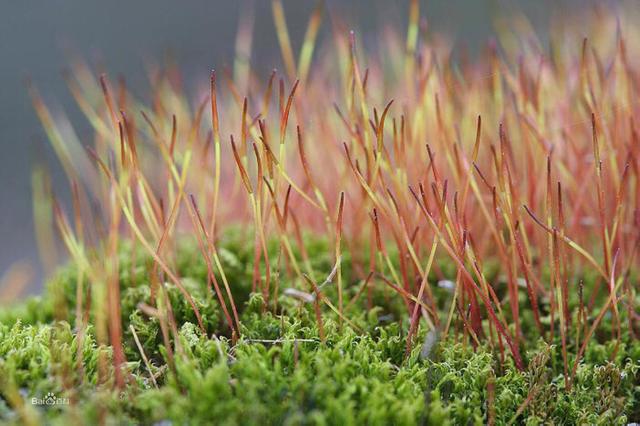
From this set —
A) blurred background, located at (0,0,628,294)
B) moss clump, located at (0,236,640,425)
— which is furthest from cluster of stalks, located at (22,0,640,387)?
blurred background, located at (0,0,628,294)

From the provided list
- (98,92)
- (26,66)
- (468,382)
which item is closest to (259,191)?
(468,382)

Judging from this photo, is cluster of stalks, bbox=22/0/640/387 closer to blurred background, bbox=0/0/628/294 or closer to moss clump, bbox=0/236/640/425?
moss clump, bbox=0/236/640/425

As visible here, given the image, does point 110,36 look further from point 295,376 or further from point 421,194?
point 295,376

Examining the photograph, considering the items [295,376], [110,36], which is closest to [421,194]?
[295,376]

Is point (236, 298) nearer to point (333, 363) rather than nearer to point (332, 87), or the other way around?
point (333, 363)

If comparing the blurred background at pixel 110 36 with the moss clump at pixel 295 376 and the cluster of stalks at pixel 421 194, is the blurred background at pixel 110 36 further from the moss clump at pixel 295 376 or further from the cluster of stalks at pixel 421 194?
the moss clump at pixel 295 376

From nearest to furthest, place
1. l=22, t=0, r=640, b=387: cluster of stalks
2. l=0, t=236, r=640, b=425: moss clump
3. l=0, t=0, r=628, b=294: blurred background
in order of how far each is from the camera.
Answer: l=0, t=236, r=640, b=425: moss clump < l=22, t=0, r=640, b=387: cluster of stalks < l=0, t=0, r=628, b=294: blurred background
